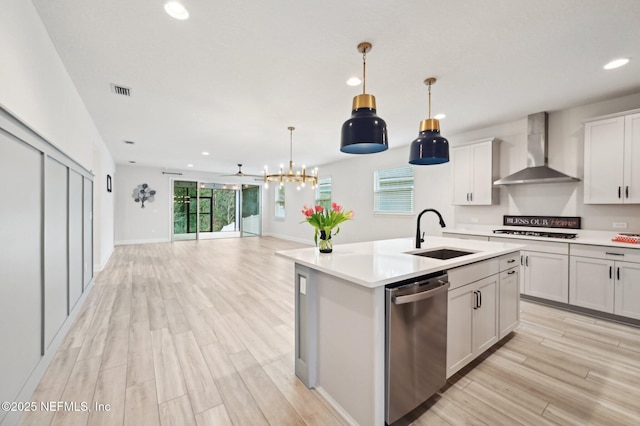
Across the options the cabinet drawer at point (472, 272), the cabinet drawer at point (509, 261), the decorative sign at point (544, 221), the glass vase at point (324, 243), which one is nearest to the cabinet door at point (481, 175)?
the decorative sign at point (544, 221)

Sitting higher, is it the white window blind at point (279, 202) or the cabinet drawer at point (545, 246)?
the white window blind at point (279, 202)

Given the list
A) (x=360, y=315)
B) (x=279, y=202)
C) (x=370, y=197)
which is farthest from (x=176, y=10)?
(x=279, y=202)

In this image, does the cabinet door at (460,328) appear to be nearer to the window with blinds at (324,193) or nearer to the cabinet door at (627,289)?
the cabinet door at (627,289)

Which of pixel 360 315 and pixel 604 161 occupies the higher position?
pixel 604 161

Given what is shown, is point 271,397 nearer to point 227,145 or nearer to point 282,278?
point 282,278

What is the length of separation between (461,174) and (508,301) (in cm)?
276

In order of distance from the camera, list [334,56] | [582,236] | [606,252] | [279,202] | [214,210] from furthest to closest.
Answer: [279,202]
[214,210]
[582,236]
[606,252]
[334,56]

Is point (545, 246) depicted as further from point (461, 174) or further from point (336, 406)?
point (336, 406)

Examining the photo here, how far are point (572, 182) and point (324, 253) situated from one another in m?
4.00

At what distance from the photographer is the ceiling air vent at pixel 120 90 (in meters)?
3.14

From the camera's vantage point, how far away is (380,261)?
1.92m

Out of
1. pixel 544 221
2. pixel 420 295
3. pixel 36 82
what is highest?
pixel 36 82

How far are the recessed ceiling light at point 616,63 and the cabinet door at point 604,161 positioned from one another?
0.91 meters

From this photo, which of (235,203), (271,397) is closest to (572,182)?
(271,397)
